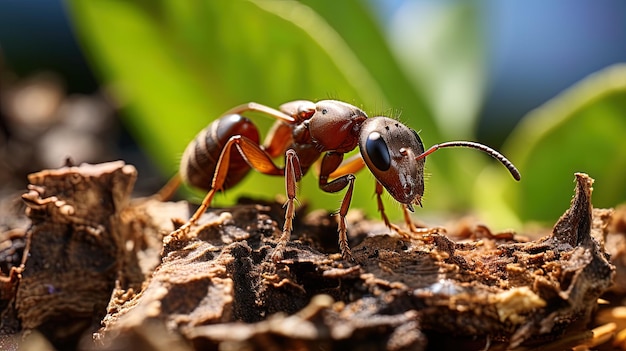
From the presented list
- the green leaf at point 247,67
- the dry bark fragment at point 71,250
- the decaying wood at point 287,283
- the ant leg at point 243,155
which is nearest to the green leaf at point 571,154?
the green leaf at point 247,67

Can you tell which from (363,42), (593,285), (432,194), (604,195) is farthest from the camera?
(363,42)

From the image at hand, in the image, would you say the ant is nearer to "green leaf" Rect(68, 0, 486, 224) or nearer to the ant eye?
the ant eye

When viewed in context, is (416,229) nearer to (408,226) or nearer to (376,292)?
(408,226)

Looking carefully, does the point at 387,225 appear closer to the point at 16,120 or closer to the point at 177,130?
the point at 177,130

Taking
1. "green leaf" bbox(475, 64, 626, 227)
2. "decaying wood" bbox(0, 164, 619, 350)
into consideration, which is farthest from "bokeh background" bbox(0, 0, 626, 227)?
"decaying wood" bbox(0, 164, 619, 350)

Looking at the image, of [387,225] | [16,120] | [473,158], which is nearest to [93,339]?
[387,225]

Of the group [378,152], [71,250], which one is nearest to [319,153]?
[378,152]

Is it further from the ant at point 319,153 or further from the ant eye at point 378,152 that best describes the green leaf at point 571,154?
the ant eye at point 378,152
